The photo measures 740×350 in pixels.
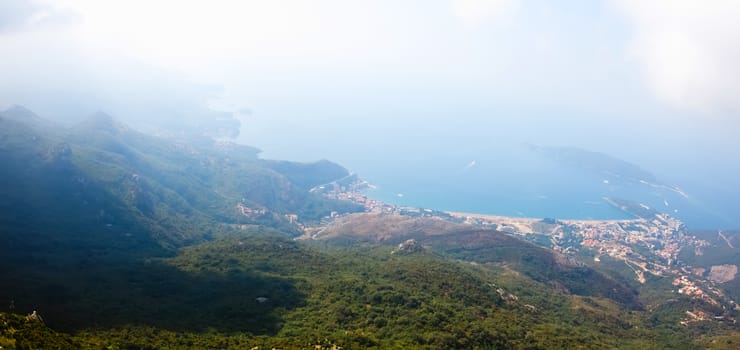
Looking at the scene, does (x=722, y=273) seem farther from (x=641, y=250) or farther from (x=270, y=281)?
(x=270, y=281)

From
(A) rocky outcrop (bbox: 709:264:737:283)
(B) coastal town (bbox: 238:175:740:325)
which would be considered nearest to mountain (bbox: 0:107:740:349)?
(A) rocky outcrop (bbox: 709:264:737:283)

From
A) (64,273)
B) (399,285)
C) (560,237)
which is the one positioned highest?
(560,237)

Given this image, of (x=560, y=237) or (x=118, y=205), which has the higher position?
(x=560, y=237)

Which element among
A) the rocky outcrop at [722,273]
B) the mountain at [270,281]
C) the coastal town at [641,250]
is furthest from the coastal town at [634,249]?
the mountain at [270,281]

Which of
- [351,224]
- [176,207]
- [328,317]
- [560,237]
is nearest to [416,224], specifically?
[351,224]

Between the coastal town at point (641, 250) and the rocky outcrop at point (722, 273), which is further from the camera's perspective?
the rocky outcrop at point (722, 273)

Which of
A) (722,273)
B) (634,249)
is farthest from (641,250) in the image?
(722,273)

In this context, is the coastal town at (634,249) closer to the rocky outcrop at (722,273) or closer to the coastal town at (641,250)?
the coastal town at (641,250)

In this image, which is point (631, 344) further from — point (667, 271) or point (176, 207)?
point (176, 207)
